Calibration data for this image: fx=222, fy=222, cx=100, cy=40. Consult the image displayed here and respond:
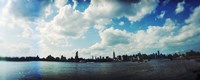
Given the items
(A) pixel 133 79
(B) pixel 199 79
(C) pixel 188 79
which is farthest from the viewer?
(A) pixel 133 79

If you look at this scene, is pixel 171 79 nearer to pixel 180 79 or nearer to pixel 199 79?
pixel 180 79

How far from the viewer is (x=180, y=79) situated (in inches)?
2635

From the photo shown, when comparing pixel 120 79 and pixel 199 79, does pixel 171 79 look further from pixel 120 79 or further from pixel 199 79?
pixel 120 79

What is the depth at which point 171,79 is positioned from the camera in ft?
222

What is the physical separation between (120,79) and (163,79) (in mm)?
13206

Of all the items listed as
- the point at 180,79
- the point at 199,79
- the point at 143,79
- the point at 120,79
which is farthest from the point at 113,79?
the point at 199,79

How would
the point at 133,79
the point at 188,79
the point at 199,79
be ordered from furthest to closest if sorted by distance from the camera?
the point at 133,79
the point at 188,79
the point at 199,79

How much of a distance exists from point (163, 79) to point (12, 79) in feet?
159

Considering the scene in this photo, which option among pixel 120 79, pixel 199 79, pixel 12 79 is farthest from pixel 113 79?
pixel 12 79

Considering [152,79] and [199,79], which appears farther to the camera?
[152,79]

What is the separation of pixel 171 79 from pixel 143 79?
8.45 meters

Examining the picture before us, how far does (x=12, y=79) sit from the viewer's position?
7300cm

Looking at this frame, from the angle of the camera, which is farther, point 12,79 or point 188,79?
point 12,79

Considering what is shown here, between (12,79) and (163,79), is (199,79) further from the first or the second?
(12,79)
